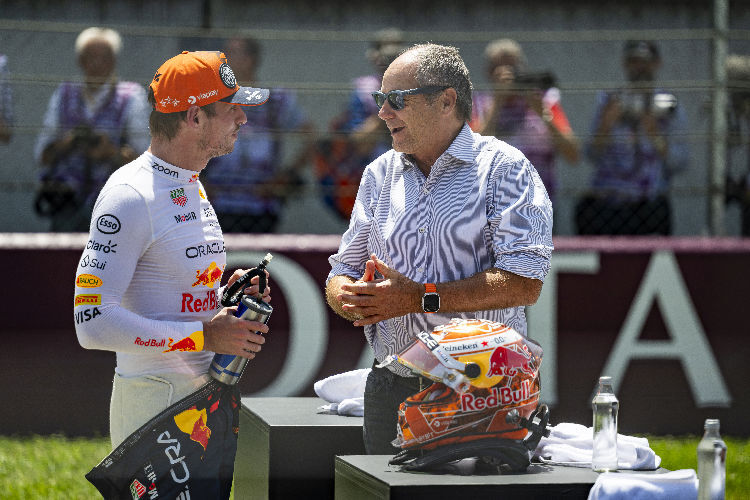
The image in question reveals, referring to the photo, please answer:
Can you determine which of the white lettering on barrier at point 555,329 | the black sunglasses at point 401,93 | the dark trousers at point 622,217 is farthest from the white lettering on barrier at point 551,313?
the black sunglasses at point 401,93

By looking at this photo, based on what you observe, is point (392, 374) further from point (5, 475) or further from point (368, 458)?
point (5, 475)

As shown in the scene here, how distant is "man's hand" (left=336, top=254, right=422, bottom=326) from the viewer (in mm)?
3791

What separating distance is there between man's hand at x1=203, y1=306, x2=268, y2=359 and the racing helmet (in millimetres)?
555

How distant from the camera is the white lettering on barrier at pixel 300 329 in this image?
25.9 ft

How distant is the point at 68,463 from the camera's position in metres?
6.88

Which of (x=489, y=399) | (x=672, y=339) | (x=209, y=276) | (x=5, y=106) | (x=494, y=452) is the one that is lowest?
(x=672, y=339)

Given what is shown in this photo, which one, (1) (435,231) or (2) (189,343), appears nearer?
(2) (189,343)

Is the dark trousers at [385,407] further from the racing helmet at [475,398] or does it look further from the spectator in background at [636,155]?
the spectator in background at [636,155]

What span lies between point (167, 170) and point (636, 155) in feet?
16.2

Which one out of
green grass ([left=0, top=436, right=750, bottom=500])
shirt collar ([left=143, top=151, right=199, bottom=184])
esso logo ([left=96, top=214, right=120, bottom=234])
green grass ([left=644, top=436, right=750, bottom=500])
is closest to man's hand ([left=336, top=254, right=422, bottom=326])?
shirt collar ([left=143, top=151, right=199, bottom=184])

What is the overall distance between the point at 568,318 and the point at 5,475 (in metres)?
3.62

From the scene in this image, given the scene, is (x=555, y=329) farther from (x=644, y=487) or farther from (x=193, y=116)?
(x=644, y=487)

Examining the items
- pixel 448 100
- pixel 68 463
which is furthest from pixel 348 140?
pixel 448 100

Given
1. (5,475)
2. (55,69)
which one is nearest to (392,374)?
(5,475)
